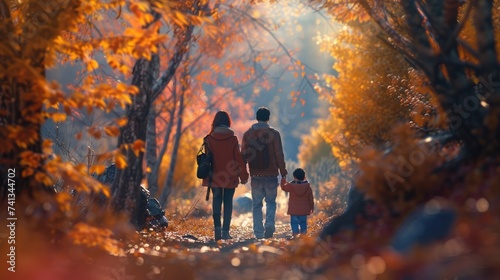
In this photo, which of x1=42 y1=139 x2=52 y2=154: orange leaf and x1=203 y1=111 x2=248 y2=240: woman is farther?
x1=203 y1=111 x2=248 y2=240: woman

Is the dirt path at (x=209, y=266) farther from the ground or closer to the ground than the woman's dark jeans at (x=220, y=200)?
closer to the ground

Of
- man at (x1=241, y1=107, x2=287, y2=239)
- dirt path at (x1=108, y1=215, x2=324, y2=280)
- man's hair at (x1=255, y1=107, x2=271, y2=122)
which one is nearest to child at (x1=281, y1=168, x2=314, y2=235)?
man at (x1=241, y1=107, x2=287, y2=239)

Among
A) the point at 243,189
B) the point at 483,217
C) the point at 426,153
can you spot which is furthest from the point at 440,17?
the point at 243,189

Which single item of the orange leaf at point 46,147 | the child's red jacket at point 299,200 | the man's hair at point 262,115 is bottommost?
the orange leaf at point 46,147

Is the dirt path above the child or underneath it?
underneath

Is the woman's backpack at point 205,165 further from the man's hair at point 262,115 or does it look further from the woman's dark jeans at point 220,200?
the man's hair at point 262,115

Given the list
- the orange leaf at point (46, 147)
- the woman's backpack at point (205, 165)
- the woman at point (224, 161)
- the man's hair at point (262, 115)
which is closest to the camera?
the orange leaf at point (46, 147)

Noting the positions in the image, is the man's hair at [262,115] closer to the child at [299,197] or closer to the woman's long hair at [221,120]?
the woman's long hair at [221,120]

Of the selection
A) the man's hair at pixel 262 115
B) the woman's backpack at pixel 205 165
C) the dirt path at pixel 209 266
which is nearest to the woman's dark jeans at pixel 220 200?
the woman's backpack at pixel 205 165

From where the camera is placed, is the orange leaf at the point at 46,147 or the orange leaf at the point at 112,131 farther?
the orange leaf at the point at 46,147

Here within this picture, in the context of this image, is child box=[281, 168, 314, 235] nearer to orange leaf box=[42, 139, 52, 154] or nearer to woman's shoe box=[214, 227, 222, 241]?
woman's shoe box=[214, 227, 222, 241]

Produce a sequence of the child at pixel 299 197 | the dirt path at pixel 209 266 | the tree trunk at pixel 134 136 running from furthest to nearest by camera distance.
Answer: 1. the child at pixel 299 197
2. the tree trunk at pixel 134 136
3. the dirt path at pixel 209 266

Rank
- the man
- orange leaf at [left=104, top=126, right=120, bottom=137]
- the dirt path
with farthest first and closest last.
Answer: the man, orange leaf at [left=104, top=126, right=120, bottom=137], the dirt path

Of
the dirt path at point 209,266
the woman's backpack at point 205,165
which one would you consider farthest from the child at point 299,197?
the dirt path at point 209,266
